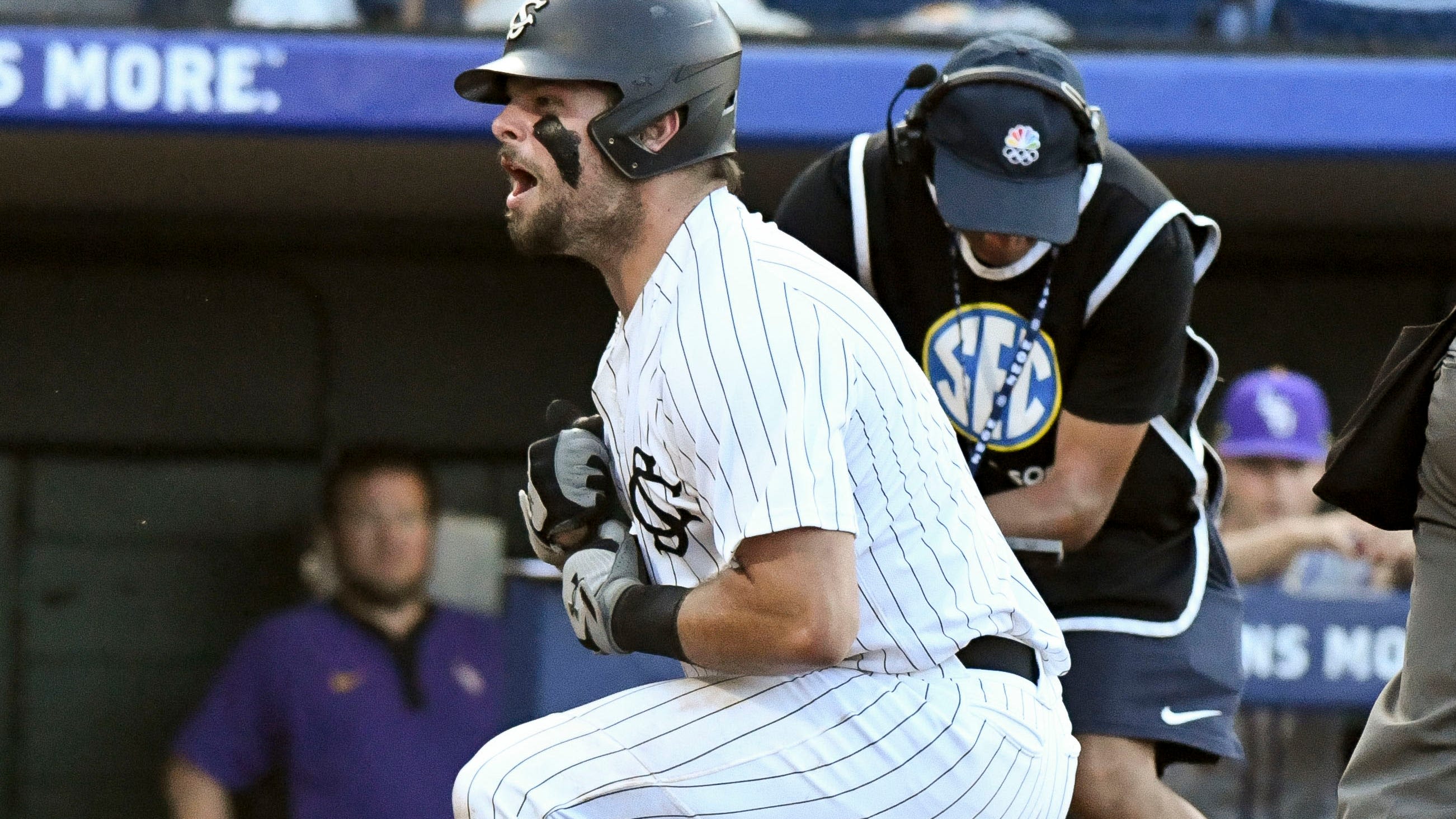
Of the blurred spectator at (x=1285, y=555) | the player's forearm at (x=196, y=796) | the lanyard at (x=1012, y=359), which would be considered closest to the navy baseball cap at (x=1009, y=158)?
the lanyard at (x=1012, y=359)

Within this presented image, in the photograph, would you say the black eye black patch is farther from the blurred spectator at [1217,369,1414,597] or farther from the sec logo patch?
the blurred spectator at [1217,369,1414,597]

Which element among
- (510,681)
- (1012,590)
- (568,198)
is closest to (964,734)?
(1012,590)

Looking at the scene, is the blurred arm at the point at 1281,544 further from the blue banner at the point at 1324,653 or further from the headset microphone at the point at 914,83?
the headset microphone at the point at 914,83

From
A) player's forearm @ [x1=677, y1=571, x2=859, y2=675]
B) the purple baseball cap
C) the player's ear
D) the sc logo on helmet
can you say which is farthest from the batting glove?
the purple baseball cap

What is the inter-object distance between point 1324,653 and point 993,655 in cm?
254

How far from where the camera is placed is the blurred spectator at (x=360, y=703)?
182 inches

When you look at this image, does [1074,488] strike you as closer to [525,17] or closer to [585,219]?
Result: [585,219]

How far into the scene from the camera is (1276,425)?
4.80 meters

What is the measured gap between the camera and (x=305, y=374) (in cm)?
583

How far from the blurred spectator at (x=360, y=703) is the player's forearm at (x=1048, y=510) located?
7.05 ft

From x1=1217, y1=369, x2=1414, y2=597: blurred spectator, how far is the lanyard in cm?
198

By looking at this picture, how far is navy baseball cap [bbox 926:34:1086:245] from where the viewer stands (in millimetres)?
2639

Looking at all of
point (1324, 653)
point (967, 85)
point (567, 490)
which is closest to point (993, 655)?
point (567, 490)

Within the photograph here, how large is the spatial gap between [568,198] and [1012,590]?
67 cm
